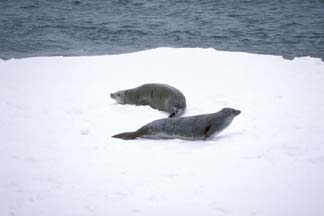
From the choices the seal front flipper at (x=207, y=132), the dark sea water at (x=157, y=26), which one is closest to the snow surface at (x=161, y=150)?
the seal front flipper at (x=207, y=132)

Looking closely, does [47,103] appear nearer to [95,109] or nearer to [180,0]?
[95,109]

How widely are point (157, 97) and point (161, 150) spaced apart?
2181 mm

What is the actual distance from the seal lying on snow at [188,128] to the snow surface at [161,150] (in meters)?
0.13

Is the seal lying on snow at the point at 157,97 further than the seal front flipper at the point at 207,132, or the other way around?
the seal lying on snow at the point at 157,97

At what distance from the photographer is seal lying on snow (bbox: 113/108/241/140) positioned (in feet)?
18.0

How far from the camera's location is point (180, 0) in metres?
21.8

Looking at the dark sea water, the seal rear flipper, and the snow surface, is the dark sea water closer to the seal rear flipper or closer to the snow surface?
the snow surface

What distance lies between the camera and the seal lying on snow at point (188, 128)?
548cm

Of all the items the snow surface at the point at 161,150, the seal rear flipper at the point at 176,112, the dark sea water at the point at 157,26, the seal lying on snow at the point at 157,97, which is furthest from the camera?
the dark sea water at the point at 157,26

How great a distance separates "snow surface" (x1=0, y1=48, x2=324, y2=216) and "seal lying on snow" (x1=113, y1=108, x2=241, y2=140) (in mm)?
131

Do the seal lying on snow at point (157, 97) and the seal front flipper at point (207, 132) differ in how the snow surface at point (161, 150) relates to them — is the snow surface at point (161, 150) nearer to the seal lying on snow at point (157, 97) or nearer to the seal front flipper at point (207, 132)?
the seal front flipper at point (207, 132)

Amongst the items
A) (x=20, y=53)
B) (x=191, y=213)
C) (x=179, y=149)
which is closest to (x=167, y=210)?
(x=191, y=213)

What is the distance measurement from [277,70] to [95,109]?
378 centimetres

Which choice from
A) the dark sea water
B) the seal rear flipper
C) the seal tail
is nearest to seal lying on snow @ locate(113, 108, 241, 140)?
the seal tail
